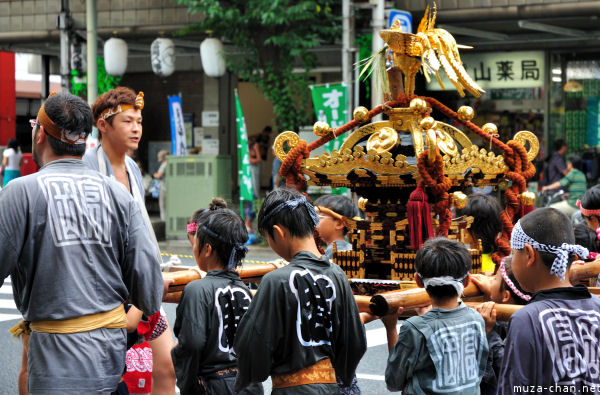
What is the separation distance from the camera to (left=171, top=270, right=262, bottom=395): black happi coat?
12.7ft

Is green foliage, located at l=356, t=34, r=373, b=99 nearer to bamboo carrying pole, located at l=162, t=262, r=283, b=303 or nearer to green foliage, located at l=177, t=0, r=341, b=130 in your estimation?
green foliage, located at l=177, t=0, r=341, b=130

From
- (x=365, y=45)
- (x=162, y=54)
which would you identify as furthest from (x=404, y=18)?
(x=162, y=54)

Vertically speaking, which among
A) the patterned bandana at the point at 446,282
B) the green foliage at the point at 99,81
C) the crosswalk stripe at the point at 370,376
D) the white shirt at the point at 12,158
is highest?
the green foliage at the point at 99,81

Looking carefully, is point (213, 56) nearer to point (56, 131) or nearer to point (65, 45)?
point (65, 45)

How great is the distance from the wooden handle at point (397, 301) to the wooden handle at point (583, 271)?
1.26 meters

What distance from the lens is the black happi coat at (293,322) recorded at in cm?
331

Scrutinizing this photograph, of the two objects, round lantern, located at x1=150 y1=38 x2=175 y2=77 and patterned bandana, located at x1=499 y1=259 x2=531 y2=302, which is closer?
patterned bandana, located at x1=499 y1=259 x2=531 y2=302

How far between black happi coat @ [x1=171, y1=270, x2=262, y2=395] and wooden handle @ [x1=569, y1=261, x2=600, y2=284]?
197 centimetres

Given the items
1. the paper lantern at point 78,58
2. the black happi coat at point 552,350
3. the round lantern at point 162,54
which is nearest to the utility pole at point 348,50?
the round lantern at point 162,54

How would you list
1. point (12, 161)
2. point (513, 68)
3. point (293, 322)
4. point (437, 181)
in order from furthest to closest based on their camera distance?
point (12, 161) < point (513, 68) < point (437, 181) < point (293, 322)

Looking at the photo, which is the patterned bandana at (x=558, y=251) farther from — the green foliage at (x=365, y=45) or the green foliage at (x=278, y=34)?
the green foliage at (x=365, y=45)

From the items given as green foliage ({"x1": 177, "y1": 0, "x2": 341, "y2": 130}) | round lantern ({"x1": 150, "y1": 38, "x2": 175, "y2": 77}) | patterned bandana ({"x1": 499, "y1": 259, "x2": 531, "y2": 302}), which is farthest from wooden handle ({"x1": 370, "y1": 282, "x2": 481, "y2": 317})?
round lantern ({"x1": 150, "y1": 38, "x2": 175, "y2": 77})

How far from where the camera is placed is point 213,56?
49.8 feet

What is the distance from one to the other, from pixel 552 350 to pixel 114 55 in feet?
46.5
